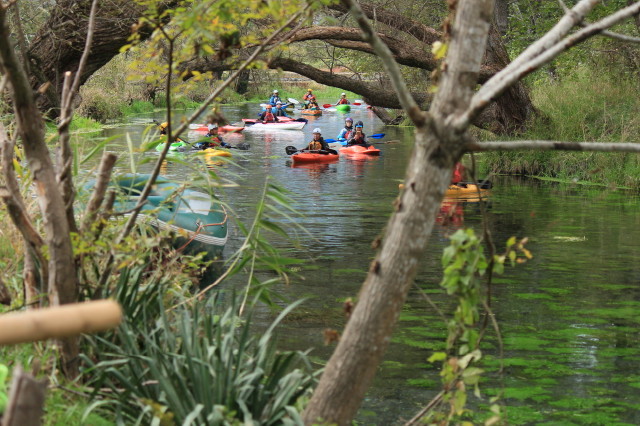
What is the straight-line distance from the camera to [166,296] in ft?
21.1

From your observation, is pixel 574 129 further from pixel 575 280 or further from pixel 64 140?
pixel 64 140

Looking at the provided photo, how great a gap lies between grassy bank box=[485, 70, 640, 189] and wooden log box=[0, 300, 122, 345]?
1900 centimetres

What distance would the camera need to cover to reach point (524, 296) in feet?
35.0

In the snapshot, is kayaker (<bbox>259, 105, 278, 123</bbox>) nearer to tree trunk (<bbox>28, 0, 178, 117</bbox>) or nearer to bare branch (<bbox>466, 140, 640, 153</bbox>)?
tree trunk (<bbox>28, 0, 178, 117</bbox>)

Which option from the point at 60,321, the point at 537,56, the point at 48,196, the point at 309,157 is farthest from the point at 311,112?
the point at 60,321

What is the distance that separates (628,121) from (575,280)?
968 cm

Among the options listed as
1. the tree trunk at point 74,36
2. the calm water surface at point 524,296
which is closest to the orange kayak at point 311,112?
the calm water surface at point 524,296

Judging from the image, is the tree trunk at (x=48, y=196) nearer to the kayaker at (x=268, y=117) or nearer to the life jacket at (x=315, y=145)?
the life jacket at (x=315, y=145)

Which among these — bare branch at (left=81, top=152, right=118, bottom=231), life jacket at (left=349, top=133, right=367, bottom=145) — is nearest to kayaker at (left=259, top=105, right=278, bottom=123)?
life jacket at (left=349, top=133, right=367, bottom=145)

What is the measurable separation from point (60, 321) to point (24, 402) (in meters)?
0.58

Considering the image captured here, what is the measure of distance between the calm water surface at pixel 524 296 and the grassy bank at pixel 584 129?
1.92 ft

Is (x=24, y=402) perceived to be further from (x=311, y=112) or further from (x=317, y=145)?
(x=311, y=112)

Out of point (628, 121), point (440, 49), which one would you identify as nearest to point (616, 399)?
point (440, 49)

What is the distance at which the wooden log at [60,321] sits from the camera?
54.9 inches
